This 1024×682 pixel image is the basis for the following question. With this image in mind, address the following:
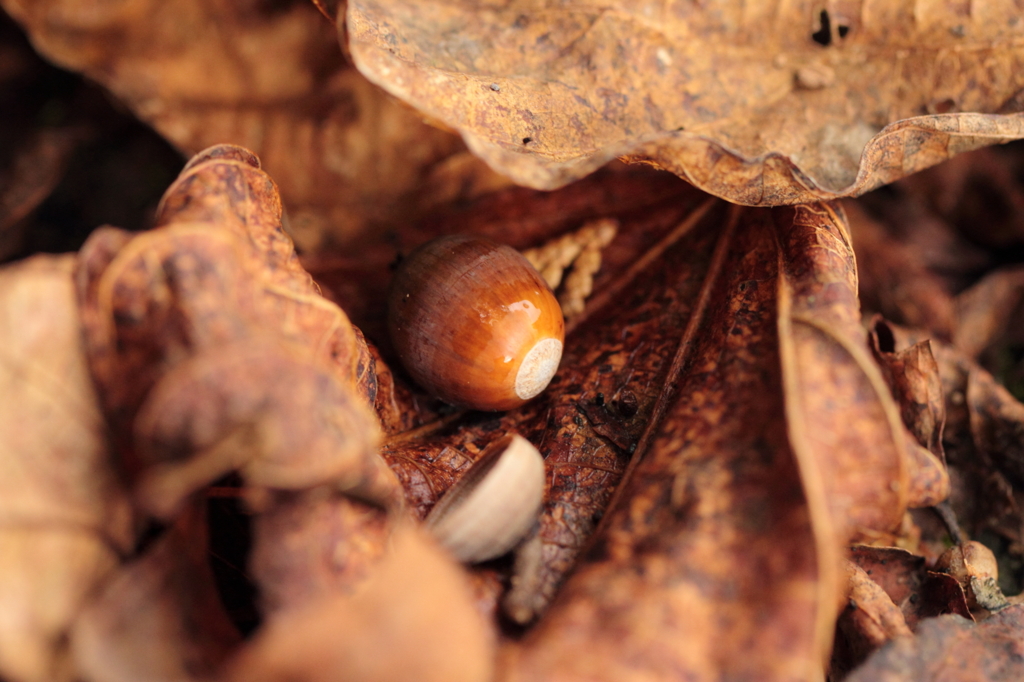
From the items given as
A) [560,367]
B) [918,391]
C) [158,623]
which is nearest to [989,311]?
[918,391]

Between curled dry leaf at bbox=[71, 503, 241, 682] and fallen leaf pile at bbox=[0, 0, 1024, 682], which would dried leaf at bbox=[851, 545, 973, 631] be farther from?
curled dry leaf at bbox=[71, 503, 241, 682]

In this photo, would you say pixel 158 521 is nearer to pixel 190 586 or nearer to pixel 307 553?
pixel 190 586

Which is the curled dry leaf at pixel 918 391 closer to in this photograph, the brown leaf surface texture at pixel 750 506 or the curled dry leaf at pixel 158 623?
the brown leaf surface texture at pixel 750 506

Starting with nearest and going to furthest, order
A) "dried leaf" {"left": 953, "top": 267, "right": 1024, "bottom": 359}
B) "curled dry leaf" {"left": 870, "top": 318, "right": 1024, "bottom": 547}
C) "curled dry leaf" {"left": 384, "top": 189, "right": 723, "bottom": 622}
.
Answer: "curled dry leaf" {"left": 384, "top": 189, "right": 723, "bottom": 622} → "curled dry leaf" {"left": 870, "top": 318, "right": 1024, "bottom": 547} → "dried leaf" {"left": 953, "top": 267, "right": 1024, "bottom": 359}

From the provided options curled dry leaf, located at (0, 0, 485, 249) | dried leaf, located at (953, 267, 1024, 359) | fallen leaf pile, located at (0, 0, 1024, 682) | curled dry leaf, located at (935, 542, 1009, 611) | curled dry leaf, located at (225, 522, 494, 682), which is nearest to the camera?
curled dry leaf, located at (225, 522, 494, 682)

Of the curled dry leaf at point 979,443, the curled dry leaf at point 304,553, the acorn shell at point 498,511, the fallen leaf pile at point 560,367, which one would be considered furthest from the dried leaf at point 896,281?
the curled dry leaf at point 304,553

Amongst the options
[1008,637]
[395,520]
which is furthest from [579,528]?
[1008,637]

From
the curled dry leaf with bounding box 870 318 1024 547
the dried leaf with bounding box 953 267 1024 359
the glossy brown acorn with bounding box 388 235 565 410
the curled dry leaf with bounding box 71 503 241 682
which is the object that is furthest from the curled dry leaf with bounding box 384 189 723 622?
the dried leaf with bounding box 953 267 1024 359
